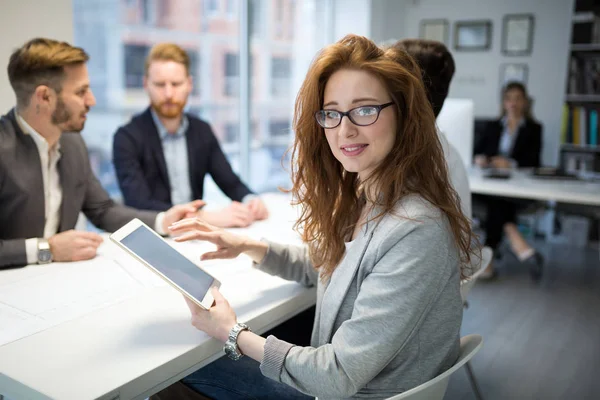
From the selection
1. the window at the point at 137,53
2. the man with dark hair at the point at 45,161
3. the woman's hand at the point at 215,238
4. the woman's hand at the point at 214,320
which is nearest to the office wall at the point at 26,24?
the man with dark hair at the point at 45,161

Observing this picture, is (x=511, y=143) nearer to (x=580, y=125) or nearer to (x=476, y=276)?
(x=580, y=125)

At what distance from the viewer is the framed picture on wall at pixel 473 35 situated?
18.4 feet

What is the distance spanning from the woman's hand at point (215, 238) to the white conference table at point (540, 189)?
2.28m

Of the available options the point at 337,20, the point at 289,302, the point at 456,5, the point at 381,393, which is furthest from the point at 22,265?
the point at 456,5

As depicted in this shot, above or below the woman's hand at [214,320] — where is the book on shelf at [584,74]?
above

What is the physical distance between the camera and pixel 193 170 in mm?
2844

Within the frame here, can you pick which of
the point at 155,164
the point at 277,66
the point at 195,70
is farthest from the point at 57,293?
the point at 277,66

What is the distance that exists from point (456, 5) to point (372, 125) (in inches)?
201

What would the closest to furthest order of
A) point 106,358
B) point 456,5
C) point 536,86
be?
point 106,358 < point 536,86 < point 456,5

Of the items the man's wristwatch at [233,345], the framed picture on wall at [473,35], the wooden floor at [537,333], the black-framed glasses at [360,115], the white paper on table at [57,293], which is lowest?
the wooden floor at [537,333]

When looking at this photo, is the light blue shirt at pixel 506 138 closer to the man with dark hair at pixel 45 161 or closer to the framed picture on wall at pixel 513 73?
the framed picture on wall at pixel 513 73

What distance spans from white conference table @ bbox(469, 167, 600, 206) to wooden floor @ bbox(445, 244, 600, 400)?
691 mm

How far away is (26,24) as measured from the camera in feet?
7.86

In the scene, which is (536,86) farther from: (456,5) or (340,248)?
(340,248)
